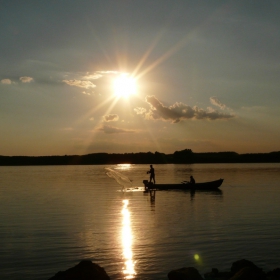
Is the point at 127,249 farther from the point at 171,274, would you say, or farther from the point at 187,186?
the point at 187,186

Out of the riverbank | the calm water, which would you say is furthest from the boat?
the riverbank

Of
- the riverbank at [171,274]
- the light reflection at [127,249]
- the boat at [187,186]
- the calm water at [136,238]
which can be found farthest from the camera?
the boat at [187,186]

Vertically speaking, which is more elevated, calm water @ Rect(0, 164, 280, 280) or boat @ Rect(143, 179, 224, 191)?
boat @ Rect(143, 179, 224, 191)

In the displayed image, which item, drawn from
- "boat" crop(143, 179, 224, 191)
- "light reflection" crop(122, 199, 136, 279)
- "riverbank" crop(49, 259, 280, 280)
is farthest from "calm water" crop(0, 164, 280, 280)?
"boat" crop(143, 179, 224, 191)

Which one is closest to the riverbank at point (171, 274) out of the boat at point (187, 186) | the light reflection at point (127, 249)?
the light reflection at point (127, 249)

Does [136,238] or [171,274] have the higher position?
[171,274]

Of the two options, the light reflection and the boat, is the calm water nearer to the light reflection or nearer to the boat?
the light reflection

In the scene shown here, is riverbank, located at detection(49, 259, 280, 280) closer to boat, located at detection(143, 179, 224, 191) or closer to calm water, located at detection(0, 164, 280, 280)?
calm water, located at detection(0, 164, 280, 280)

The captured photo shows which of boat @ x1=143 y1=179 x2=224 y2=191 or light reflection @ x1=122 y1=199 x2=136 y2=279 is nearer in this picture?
light reflection @ x1=122 y1=199 x2=136 y2=279

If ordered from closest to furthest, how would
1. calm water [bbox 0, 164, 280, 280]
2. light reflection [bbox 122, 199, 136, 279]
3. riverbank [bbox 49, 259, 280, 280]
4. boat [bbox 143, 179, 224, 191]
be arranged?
riverbank [bbox 49, 259, 280, 280]
light reflection [bbox 122, 199, 136, 279]
calm water [bbox 0, 164, 280, 280]
boat [bbox 143, 179, 224, 191]

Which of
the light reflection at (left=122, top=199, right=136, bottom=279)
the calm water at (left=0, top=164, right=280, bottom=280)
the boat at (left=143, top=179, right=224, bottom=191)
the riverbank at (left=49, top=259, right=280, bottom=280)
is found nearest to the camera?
the riverbank at (left=49, top=259, right=280, bottom=280)

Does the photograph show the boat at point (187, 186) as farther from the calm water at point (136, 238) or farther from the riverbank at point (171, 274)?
the riverbank at point (171, 274)

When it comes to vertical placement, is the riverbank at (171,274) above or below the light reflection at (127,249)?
above

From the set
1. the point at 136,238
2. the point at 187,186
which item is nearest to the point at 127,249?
the point at 136,238
